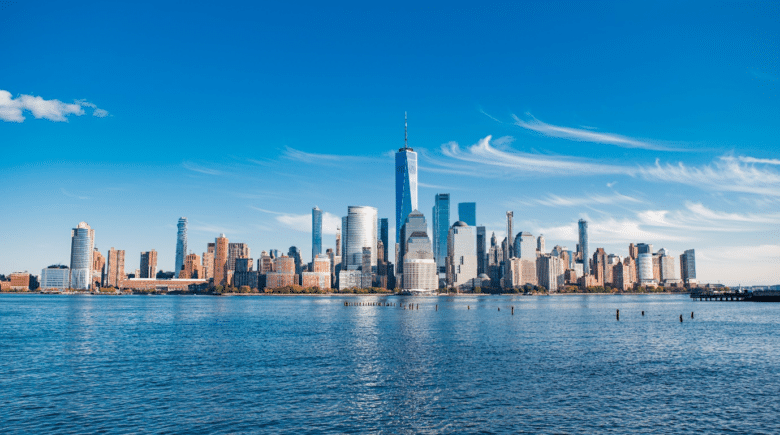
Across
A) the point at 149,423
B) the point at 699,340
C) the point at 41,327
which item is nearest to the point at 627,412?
the point at 149,423

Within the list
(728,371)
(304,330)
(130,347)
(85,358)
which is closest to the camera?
(728,371)

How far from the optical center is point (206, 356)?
70.7 m

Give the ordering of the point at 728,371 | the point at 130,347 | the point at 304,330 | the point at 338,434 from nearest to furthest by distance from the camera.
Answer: the point at 338,434
the point at 728,371
the point at 130,347
the point at 304,330

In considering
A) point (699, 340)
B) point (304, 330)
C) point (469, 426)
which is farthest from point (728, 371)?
point (304, 330)

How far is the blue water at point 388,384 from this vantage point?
40.2 metres

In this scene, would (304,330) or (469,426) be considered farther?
(304,330)

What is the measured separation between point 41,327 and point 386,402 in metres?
97.1

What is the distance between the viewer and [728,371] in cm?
6097

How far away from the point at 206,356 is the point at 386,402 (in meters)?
33.8

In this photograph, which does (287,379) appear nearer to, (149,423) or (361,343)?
(149,423)

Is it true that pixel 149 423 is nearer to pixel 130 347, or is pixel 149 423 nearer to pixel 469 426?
pixel 469 426

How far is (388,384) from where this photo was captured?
5372 cm

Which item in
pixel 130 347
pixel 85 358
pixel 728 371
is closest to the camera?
pixel 728 371

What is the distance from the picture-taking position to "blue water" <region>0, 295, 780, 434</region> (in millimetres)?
40219
